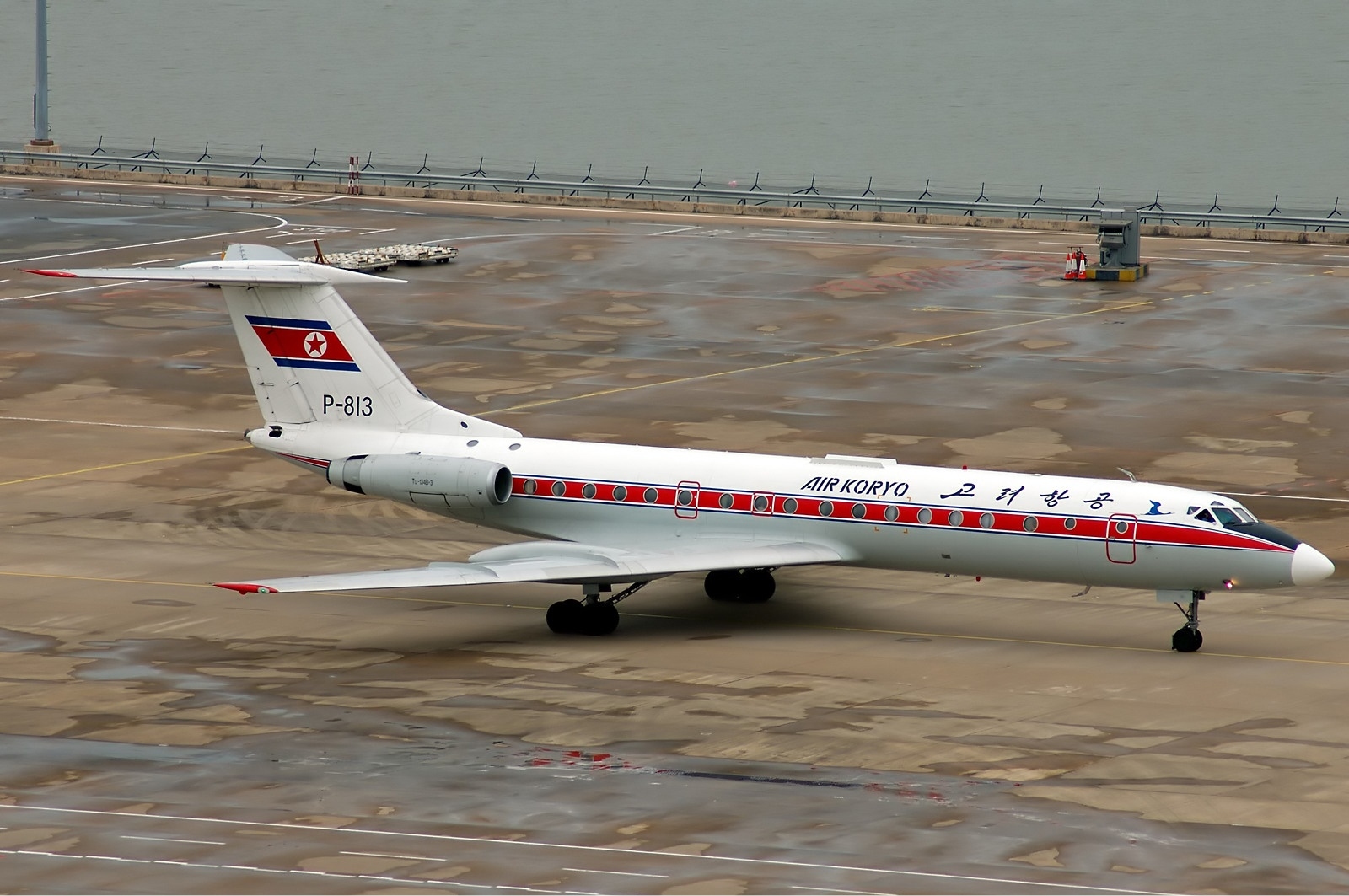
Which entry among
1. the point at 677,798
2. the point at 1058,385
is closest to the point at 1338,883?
the point at 677,798

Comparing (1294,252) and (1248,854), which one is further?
(1294,252)

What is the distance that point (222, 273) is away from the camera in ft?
108

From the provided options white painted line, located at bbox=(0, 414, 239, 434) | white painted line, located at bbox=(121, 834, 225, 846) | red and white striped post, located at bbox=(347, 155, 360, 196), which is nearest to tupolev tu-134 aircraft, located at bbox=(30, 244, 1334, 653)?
white painted line, located at bbox=(121, 834, 225, 846)

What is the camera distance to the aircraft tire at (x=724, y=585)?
107ft

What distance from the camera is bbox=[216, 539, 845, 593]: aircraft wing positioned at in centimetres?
2922

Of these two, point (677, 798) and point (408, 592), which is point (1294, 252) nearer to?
point (408, 592)

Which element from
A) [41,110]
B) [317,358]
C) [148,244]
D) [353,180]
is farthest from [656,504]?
[41,110]

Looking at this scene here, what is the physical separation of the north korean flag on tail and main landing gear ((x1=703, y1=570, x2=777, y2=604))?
287 inches

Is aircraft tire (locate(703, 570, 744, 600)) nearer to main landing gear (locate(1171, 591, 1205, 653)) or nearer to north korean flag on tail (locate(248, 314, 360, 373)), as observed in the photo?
north korean flag on tail (locate(248, 314, 360, 373))

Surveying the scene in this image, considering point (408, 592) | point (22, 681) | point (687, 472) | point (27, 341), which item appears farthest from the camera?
point (27, 341)

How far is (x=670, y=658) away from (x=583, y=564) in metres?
2.24

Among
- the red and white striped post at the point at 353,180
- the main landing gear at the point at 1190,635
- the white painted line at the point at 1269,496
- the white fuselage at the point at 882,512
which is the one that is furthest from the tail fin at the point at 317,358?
the red and white striped post at the point at 353,180

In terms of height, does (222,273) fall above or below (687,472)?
above

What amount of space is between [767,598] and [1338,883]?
14070 mm
